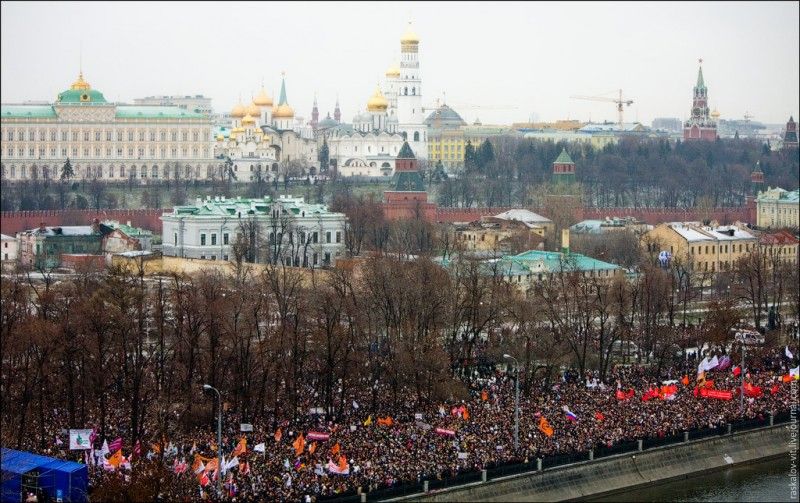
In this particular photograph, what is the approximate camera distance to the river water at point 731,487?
110 ft

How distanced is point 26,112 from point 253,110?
1569 cm

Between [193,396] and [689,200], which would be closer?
[193,396]

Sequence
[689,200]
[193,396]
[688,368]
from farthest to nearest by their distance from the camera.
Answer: [689,200]
[688,368]
[193,396]

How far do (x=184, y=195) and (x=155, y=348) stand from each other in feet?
170

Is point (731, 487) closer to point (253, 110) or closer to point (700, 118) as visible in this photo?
point (253, 110)

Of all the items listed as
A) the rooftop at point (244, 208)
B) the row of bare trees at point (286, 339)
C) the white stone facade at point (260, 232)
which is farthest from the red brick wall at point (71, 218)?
the row of bare trees at point (286, 339)

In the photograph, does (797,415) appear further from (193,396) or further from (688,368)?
(193,396)

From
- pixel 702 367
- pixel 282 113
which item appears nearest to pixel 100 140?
pixel 282 113

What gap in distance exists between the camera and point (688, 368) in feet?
136

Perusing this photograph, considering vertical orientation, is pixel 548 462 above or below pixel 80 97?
below

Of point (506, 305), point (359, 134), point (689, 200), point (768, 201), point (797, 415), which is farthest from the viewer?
point (359, 134)

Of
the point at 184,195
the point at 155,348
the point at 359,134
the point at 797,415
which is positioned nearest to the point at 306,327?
the point at 155,348

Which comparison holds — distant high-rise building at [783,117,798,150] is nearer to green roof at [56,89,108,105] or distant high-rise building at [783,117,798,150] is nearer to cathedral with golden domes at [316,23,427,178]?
cathedral with golden domes at [316,23,427,178]

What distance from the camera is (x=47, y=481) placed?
1160 inches
